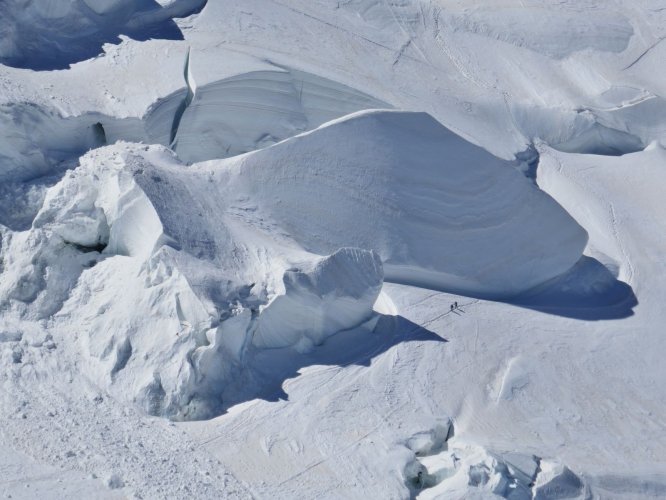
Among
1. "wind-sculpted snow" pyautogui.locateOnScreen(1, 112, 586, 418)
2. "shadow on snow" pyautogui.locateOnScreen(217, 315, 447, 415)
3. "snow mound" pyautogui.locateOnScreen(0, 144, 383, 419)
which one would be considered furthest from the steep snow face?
"shadow on snow" pyautogui.locateOnScreen(217, 315, 447, 415)

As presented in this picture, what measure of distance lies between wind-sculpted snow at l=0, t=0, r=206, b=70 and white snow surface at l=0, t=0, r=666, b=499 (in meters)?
0.02

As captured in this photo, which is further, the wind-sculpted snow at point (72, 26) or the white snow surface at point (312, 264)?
the wind-sculpted snow at point (72, 26)

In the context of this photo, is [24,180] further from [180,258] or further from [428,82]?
[428,82]

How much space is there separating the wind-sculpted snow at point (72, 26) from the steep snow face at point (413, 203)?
1850mm

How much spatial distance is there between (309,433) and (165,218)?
70.7 inches

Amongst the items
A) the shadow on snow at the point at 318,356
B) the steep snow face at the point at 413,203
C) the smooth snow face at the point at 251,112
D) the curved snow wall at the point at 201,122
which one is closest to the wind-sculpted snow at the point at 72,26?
the curved snow wall at the point at 201,122

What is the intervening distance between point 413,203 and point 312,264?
1.34 meters

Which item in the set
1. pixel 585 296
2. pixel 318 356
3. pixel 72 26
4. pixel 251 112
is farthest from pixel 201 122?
pixel 585 296

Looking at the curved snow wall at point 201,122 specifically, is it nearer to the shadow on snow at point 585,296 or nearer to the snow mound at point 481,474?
the shadow on snow at point 585,296

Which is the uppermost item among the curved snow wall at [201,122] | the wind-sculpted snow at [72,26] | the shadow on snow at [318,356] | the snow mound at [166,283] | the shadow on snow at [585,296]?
the wind-sculpted snow at [72,26]

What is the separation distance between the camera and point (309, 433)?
8.04m

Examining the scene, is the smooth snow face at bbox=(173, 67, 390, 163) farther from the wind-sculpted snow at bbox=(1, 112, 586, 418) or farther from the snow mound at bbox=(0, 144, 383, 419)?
the snow mound at bbox=(0, 144, 383, 419)

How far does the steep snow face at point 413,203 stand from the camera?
9.37 meters

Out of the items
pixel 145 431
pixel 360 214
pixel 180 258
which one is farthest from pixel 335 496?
pixel 360 214
